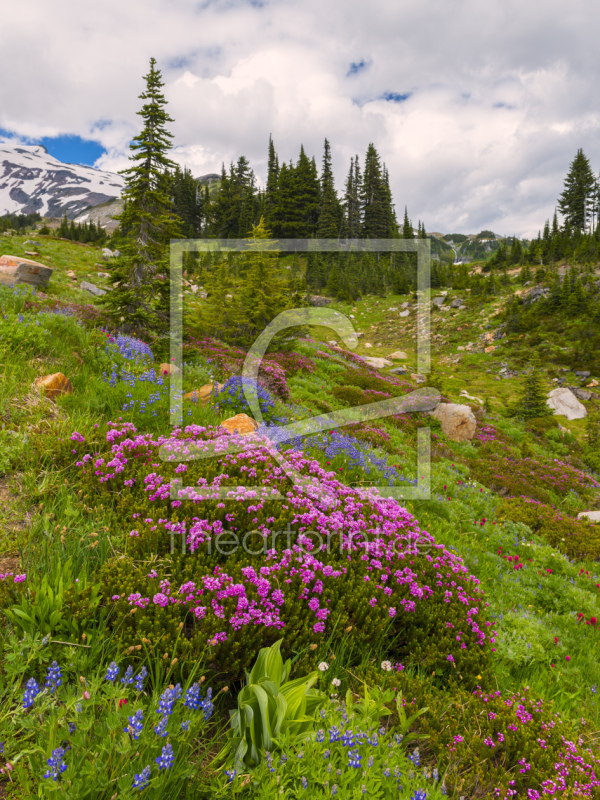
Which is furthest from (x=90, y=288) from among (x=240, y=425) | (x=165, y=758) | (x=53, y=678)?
(x=165, y=758)

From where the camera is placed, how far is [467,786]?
232 cm

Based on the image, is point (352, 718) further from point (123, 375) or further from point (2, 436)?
point (123, 375)

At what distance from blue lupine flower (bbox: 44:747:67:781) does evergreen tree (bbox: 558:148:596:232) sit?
85.2 meters

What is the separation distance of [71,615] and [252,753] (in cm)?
147

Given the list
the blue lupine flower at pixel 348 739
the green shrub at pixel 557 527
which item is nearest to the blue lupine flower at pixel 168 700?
the blue lupine flower at pixel 348 739

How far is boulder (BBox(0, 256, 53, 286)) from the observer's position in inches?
608

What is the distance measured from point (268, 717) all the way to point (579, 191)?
8849cm

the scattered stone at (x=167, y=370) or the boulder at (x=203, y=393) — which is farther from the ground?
the scattered stone at (x=167, y=370)

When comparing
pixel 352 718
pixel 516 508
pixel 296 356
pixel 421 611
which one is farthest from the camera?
pixel 296 356

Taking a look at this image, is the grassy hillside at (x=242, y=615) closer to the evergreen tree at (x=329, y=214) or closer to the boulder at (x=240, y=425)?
the boulder at (x=240, y=425)

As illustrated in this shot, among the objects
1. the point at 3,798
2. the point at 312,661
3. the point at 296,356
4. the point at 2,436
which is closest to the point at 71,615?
the point at 3,798

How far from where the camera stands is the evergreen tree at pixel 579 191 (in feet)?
216

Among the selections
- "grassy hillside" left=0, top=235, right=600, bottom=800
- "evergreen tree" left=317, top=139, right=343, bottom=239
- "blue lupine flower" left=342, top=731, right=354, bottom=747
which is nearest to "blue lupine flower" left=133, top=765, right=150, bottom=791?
"grassy hillside" left=0, top=235, right=600, bottom=800

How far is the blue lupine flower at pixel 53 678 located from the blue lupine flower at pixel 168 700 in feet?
1.90
